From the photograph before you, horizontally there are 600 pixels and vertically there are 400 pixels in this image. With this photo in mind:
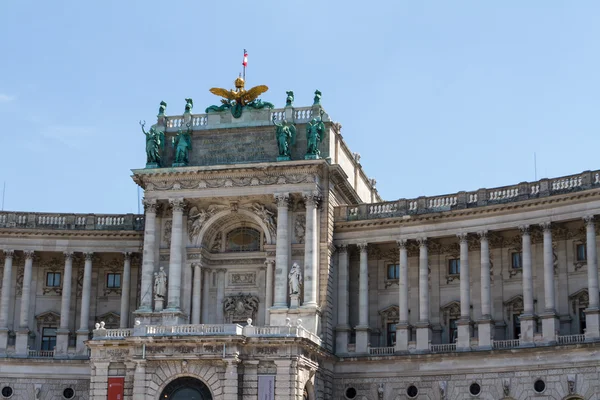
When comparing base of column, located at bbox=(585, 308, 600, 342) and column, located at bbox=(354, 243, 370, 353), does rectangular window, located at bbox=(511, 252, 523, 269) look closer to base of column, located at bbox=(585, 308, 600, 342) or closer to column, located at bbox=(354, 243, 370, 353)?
base of column, located at bbox=(585, 308, 600, 342)

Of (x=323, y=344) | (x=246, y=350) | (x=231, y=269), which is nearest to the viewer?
(x=246, y=350)

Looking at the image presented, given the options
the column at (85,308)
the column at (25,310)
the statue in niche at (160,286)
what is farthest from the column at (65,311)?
the statue in niche at (160,286)

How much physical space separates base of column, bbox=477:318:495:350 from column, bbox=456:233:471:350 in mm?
756

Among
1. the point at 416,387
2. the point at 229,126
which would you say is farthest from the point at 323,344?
the point at 229,126

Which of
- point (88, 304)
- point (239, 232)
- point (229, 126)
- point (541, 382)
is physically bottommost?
point (541, 382)

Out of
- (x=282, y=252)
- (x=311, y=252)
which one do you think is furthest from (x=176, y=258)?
(x=311, y=252)

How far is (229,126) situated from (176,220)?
7371mm

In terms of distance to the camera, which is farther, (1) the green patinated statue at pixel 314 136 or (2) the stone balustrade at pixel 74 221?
(2) the stone balustrade at pixel 74 221

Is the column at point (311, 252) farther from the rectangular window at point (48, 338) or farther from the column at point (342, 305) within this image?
the rectangular window at point (48, 338)

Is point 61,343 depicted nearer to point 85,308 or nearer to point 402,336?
point 85,308

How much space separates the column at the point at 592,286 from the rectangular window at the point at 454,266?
971cm

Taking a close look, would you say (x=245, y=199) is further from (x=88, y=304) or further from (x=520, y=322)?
(x=520, y=322)

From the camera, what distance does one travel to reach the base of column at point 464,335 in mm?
65094

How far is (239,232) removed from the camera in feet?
233
